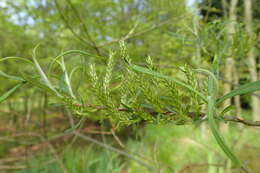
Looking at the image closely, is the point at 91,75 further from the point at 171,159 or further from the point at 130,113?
the point at 171,159

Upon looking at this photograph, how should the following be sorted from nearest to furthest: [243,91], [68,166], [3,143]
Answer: [243,91]
[68,166]
[3,143]

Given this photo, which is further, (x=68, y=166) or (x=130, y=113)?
(x=68, y=166)

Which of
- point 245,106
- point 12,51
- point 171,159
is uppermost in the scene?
point 12,51

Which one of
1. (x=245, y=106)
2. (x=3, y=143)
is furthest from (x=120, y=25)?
(x=245, y=106)

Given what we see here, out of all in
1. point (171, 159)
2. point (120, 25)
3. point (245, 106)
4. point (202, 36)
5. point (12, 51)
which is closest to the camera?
point (202, 36)

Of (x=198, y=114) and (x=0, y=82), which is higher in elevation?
(x=0, y=82)

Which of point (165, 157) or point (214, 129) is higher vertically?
point (214, 129)

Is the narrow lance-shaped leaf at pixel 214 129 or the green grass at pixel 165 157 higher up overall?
the narrow lance-shaped leaf at pixel 214 129

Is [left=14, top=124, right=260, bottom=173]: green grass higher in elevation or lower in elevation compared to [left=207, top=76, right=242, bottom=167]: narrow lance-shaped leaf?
lower

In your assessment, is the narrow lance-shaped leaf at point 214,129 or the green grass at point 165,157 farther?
the green grass at point 165,157

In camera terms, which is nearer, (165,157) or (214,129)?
(214,129)

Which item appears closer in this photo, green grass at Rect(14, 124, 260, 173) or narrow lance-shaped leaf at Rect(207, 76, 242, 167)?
narrow lance-shaped leaf at Rect(207, 76, 242, 167)
